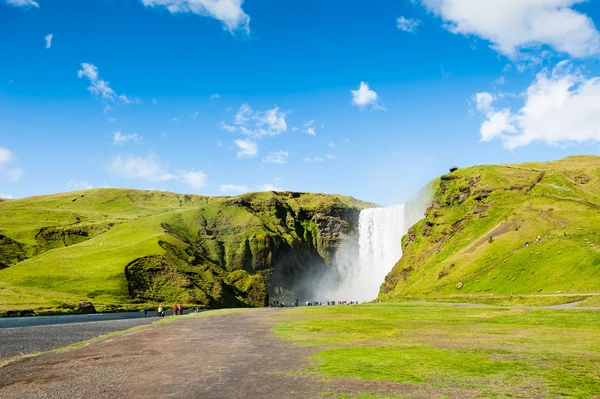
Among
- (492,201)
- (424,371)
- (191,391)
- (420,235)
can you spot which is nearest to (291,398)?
(191,391)

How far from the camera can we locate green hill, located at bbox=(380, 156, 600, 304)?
246ft

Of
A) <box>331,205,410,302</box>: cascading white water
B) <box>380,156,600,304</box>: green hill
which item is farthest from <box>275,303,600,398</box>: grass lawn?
<box>331,205,410,302</box>: cascading white water

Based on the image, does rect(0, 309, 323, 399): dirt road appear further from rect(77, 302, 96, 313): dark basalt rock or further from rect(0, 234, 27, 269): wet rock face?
rect(0, 234, 27, 269): wet rock face

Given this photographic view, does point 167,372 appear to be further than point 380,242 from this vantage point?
No

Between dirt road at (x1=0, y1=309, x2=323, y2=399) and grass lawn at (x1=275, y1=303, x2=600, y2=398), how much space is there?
7.24ft

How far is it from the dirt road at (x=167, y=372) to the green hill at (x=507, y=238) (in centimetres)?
4689

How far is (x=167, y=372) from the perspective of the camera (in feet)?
68.8

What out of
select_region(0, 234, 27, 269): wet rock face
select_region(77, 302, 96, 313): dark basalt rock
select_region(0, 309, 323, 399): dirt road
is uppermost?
select_region(0, 234, 27, 269): wet rock face

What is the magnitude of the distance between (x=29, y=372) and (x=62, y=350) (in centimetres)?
1019

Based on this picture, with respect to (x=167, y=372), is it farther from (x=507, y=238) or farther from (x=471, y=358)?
(x=507, y=238)

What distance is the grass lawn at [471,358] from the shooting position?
15.2 meters

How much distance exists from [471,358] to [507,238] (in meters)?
92.3

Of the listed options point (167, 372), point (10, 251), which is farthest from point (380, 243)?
point (167, 372)

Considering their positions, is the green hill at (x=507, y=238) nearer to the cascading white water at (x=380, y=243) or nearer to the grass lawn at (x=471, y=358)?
the cascading white water at (x=380, y=243)
